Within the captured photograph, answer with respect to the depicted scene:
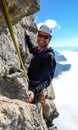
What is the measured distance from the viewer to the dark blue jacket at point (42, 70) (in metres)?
11.1

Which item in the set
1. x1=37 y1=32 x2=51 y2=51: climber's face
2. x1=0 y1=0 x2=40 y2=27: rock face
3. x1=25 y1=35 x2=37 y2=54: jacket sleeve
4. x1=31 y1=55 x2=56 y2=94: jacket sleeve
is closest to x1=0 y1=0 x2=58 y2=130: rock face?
x1=0 y1=0 x2=40 y2=27: rock face

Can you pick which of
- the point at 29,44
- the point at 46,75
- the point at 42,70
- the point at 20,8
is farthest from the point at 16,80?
the point at 20,8

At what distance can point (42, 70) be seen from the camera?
1147 centimetres

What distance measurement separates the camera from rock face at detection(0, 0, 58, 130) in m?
7.95

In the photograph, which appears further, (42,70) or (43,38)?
(43,38)

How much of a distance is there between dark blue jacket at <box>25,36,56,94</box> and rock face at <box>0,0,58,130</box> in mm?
910

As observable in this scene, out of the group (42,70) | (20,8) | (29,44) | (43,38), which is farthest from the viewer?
(29,44)

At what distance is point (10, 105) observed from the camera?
8078mm

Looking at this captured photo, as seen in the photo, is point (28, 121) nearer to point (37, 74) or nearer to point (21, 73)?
point (37, 74)

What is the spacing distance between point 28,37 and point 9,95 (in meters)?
4.24

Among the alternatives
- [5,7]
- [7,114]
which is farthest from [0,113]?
[5,7]

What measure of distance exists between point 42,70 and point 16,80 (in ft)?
7.12

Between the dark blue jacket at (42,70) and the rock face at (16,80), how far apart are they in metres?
0.91

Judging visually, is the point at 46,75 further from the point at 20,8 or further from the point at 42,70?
the point at 20,8
